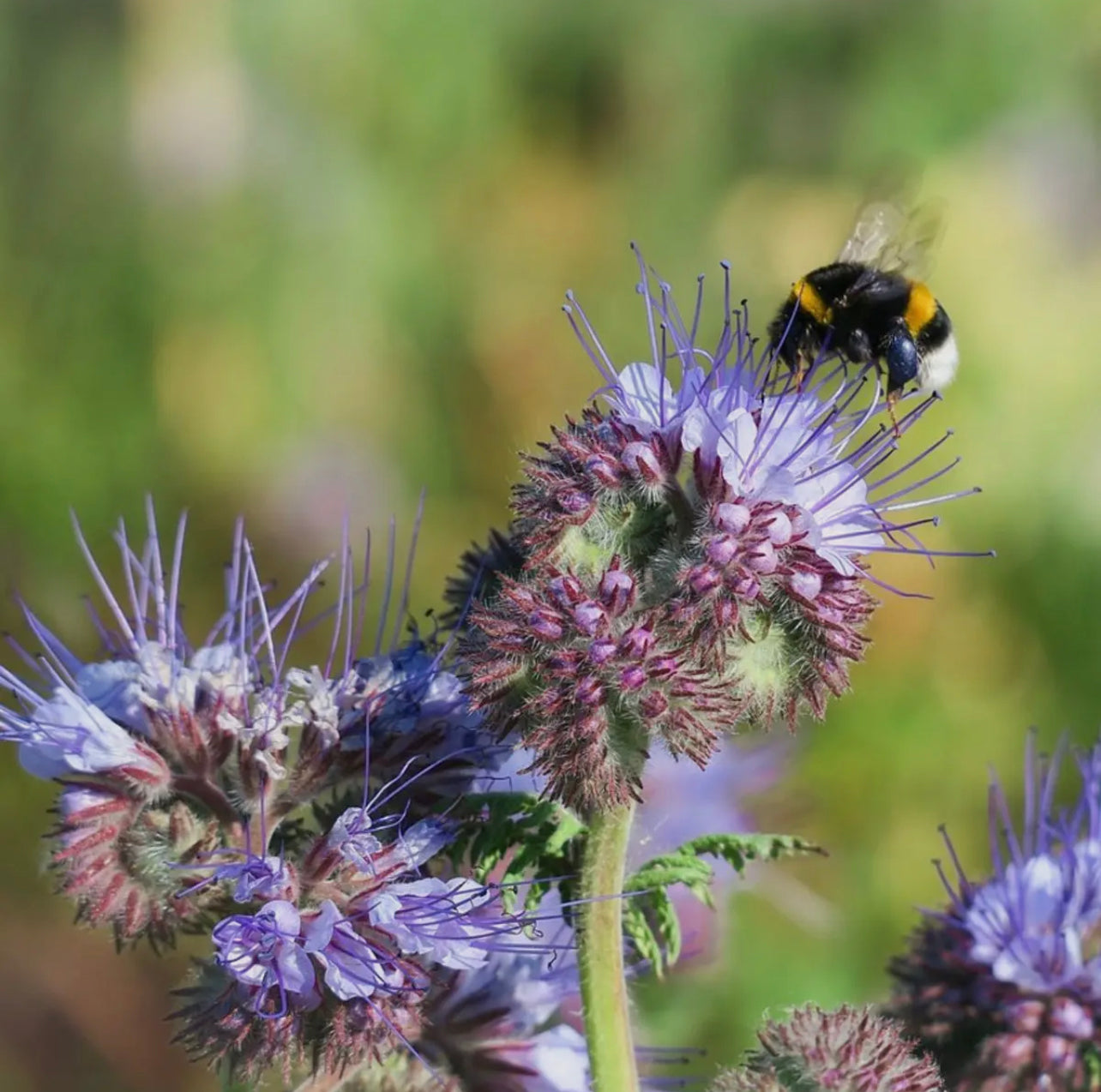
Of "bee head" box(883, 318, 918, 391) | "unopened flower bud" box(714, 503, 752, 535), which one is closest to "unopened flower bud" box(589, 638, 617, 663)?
"unopened flower bud" box(714, 503, 752, 535)

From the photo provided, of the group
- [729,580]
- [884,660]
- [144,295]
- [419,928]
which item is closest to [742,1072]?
[419,928]

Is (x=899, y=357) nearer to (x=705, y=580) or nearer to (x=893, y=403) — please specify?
A: (x=893, y=403)

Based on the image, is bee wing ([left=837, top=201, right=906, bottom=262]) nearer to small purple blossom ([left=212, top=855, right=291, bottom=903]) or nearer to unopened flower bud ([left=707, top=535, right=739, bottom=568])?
unopened flower bud ([left=707, top=535, right=739, bottom=568])

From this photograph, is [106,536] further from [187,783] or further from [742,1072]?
[742,1072]

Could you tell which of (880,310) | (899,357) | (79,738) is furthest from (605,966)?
(880,310)

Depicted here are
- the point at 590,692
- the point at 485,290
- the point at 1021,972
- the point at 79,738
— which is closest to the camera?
the point at 590,692

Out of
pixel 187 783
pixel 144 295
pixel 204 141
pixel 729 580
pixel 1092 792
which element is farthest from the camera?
pixel 204 141
